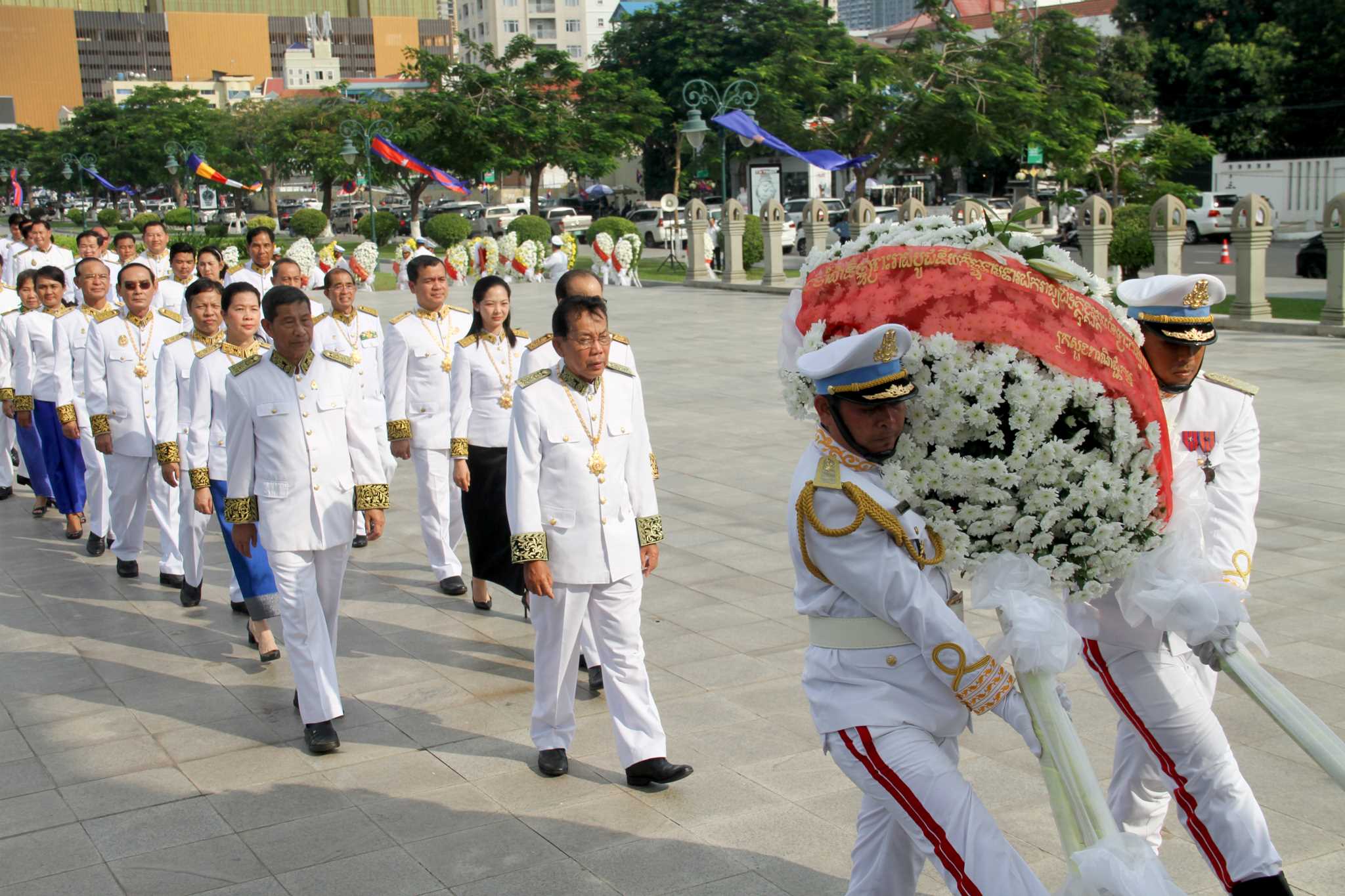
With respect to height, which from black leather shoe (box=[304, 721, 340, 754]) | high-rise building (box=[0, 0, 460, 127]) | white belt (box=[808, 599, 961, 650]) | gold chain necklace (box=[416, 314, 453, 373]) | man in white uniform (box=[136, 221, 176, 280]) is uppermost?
high-rise building (box=[0, 0, 460, 127])

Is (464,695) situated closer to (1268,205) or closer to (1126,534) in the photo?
(1126,534)

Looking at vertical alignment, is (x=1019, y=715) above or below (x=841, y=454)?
below

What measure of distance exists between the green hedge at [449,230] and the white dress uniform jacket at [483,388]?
104 feet

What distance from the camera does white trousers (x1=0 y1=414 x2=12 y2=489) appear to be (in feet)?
A: 36.1

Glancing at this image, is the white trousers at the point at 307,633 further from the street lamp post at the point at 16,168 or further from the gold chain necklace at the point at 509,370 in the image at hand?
the street lamp post at the point at 16,168

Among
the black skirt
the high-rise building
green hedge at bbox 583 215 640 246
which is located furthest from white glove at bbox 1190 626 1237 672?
the high-rise building

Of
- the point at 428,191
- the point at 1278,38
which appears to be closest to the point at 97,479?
the point at 1278,38

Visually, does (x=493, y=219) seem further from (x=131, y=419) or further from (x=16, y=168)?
(x=16, y=168)

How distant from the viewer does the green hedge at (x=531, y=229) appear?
115 ft

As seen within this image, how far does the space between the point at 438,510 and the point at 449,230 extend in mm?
31790

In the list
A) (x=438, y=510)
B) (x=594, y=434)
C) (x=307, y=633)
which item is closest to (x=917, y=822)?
(x=594, y=434)

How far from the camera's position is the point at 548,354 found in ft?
20.0

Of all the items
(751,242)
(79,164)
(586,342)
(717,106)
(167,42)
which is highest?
(167,42)

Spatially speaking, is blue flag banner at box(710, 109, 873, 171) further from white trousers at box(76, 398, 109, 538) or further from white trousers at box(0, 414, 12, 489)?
white trousers at box(76, 398, 109, 538)
